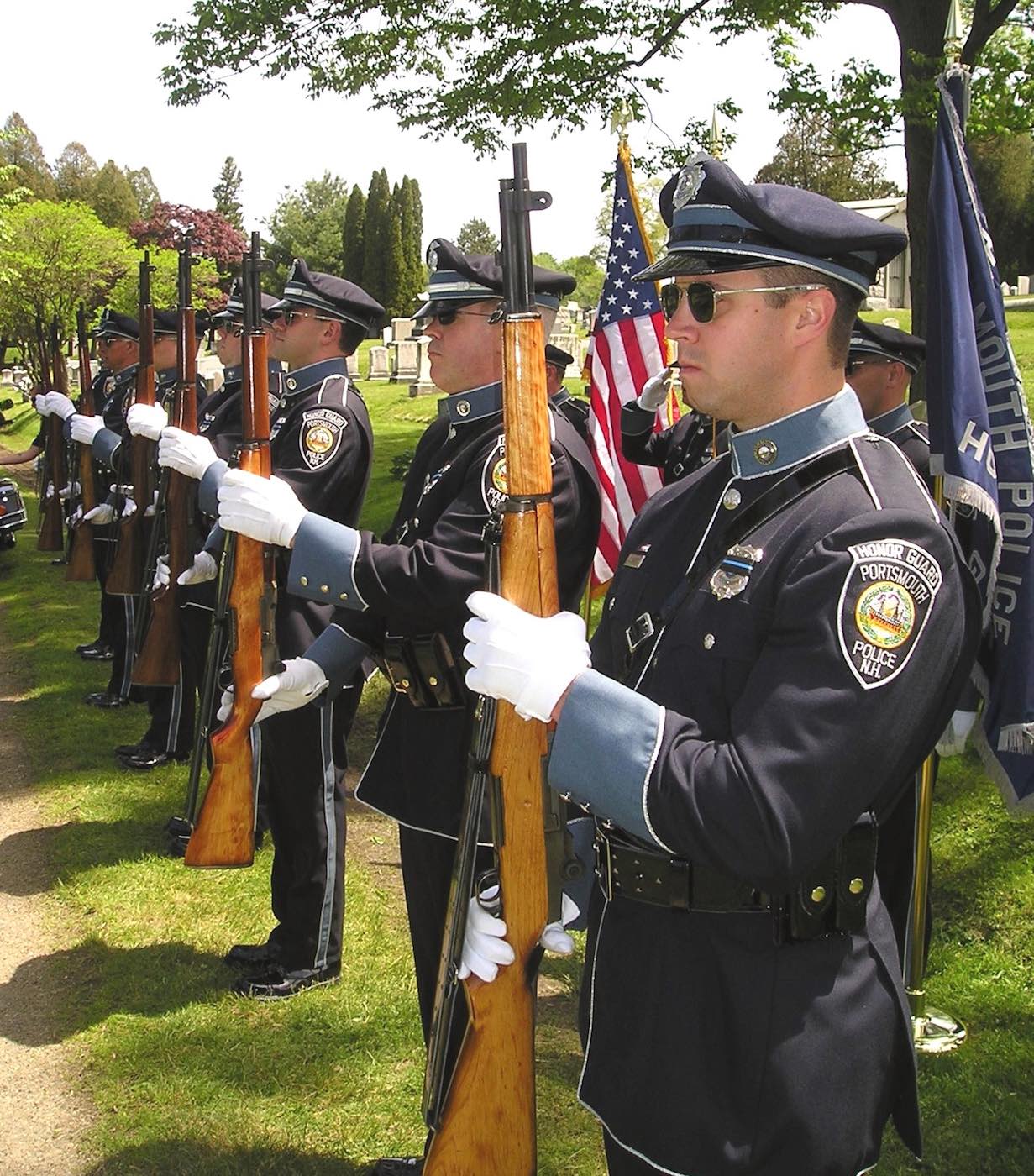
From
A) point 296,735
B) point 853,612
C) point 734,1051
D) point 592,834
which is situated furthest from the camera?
point 296,735

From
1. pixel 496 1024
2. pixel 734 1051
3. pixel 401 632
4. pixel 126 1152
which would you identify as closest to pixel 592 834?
pixel 496 1024

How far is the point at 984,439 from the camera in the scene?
2.99m

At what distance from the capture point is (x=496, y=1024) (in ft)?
7.38

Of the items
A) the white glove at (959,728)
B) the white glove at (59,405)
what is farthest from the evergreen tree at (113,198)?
the white glove at (959,728)

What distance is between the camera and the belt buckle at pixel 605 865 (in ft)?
7.03

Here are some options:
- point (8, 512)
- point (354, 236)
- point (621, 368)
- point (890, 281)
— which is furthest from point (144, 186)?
point (621, 368)

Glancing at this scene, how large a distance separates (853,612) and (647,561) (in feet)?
1.80

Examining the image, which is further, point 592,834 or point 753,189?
point 592,834

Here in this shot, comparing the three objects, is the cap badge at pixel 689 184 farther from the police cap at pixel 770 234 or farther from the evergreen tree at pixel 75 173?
the evergreen tree at pixel 75 173

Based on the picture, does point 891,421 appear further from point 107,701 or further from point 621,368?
point 107,701

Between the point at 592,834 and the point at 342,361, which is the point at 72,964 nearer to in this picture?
the point at 342,361

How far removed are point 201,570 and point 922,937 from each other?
354 centimetres

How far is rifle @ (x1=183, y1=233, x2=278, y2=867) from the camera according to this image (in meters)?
4.04

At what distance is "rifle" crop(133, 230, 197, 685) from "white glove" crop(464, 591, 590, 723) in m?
4.57
